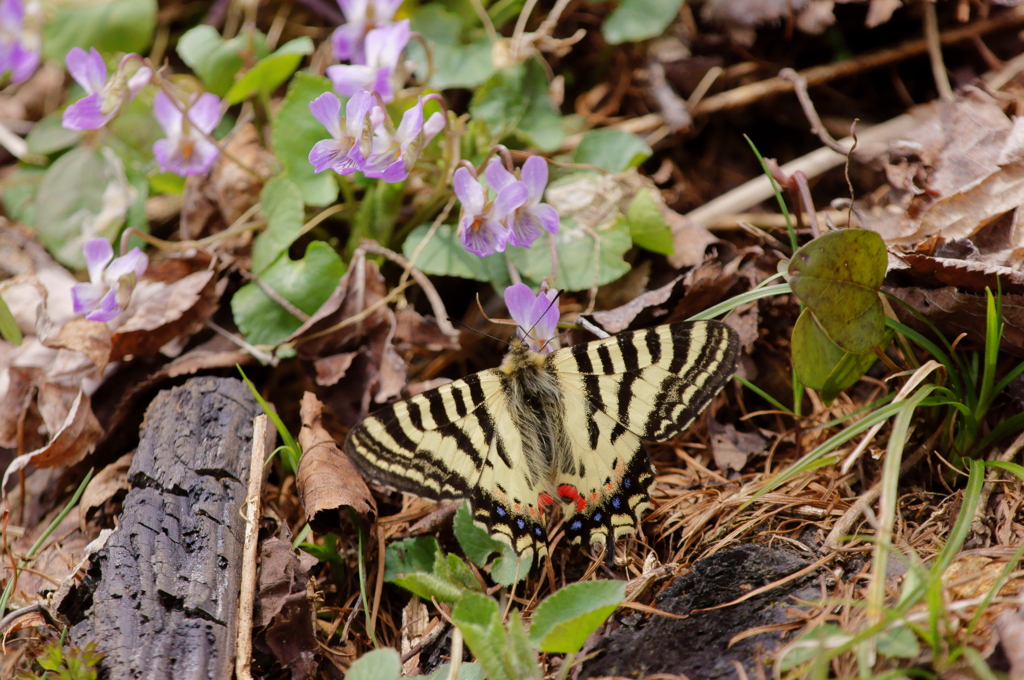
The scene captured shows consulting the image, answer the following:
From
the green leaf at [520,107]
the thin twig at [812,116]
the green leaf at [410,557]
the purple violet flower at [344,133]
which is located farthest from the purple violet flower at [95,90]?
the thin twig at [812,116]

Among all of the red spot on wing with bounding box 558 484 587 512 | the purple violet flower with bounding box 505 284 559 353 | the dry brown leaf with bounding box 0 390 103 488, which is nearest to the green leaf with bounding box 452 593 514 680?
the red spot on wing with bounding box 558 484 587 512

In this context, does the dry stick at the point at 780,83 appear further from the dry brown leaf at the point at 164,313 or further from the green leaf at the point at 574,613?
the green leaf at the point at 574,613

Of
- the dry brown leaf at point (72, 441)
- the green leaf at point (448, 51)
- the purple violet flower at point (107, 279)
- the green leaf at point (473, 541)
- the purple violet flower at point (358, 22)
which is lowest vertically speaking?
the dry brown leaf at point (72, 441)

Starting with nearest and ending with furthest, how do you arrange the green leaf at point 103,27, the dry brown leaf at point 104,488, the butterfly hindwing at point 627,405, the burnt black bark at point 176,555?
A: 1. the burnt black bark at point 176,555
2. the butterfly hindwing at point 627,405
3. the dry brown leaf at point 104,488
4. the green leaf at point 103,27

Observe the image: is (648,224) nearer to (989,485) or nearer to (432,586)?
(989,485)

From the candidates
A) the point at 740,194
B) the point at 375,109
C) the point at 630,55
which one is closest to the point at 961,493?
the point at 740,194

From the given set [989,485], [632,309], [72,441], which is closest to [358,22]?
[632,309]
